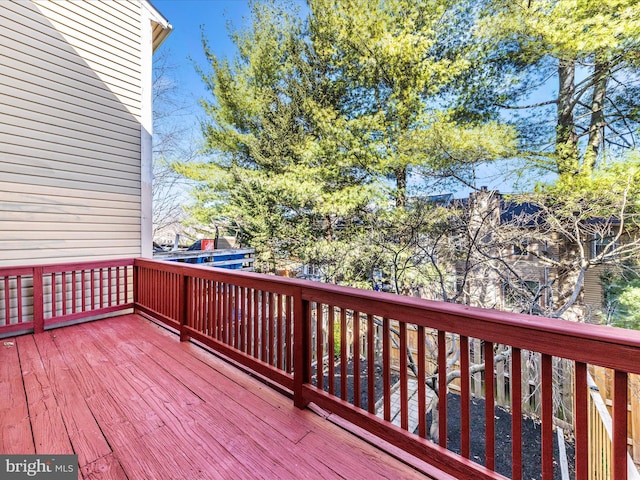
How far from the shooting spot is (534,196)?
5562 mm

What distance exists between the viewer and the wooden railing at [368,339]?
3.40 ft

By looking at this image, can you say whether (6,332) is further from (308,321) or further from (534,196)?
(534,196)

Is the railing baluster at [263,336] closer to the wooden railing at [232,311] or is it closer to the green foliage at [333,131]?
the wooden railing at [232,311]

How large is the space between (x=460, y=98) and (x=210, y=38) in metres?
8.19

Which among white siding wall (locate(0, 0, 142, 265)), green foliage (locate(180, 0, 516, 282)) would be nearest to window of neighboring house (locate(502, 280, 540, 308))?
green foliage (locate(180, 0, 516, 282))

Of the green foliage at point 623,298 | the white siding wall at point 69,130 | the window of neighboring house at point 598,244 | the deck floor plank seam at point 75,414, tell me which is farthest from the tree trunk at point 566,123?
the white siding wall at point 69,130

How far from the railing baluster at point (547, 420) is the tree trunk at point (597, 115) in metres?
6.05

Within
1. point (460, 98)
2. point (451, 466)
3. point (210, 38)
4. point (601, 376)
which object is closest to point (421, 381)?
point (451, 466)

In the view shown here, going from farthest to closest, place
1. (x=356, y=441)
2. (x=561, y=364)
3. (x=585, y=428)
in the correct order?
(x=561, y=364) → (x=356, y=441) → (x=585, y=428)

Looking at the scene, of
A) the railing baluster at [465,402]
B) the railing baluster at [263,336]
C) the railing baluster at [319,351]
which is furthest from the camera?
the railing baluster at [263,336]

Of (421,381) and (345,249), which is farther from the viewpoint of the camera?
(345,249)

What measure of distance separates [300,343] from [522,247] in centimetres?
514

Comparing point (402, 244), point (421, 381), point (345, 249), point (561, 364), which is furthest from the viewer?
point (345, 249)

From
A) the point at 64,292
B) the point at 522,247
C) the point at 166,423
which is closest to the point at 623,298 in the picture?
the point at 522,247
